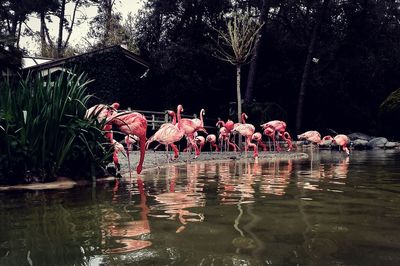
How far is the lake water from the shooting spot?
2.37 meters

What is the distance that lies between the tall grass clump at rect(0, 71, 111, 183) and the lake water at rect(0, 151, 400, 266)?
0.53 meters

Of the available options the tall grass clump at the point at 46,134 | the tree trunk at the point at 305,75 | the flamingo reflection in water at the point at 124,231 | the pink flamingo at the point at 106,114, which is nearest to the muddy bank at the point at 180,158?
the pink flamingo at the point at 106,114

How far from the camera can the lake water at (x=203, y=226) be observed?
2371 mm

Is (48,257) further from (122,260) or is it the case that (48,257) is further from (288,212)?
(288,212)

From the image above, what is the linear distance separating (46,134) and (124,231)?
303 centimetres

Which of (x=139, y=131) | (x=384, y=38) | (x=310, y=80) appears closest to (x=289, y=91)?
(x=310, y=80)

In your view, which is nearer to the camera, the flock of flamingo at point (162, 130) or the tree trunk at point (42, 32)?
the flock of flamingo at point (162, 130)

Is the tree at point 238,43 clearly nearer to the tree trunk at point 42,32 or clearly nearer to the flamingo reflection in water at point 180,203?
the flamingo reflection in water at point 180,203

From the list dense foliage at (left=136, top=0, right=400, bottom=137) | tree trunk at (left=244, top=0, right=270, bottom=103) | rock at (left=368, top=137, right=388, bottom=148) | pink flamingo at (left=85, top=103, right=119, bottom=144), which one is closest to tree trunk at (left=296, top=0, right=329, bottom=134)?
dense foliage at (left=136, top=0, right=400, bottom=137)

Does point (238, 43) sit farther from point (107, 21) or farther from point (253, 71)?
point (107, 21)

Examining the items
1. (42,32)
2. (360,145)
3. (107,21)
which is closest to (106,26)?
(107,21)

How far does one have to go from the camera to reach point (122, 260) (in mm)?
2301

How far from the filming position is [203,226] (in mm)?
3131

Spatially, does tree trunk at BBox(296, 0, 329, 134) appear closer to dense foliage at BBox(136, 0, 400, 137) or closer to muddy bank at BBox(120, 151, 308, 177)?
dense foliage at BBox(136, 0, 400, 137)
